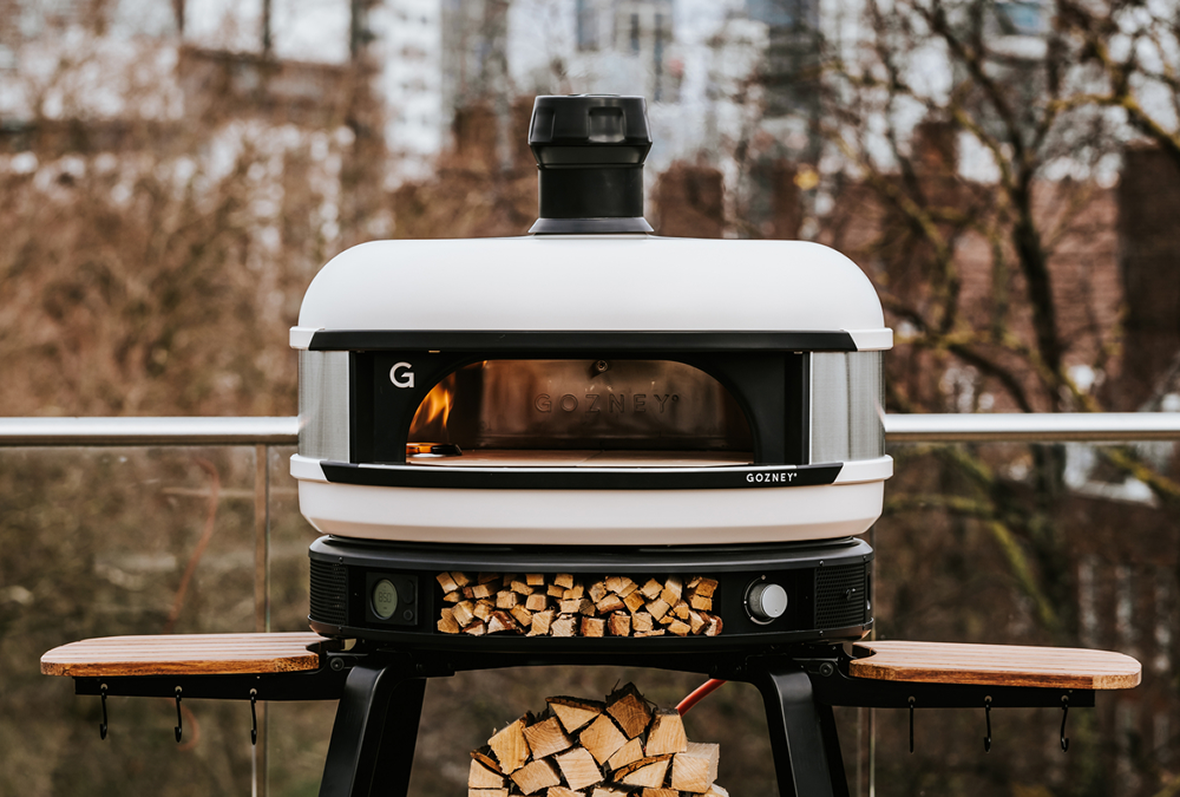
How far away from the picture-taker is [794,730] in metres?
2.05

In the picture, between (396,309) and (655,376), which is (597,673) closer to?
(655,376)

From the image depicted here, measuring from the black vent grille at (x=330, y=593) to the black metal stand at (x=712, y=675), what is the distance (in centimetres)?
9

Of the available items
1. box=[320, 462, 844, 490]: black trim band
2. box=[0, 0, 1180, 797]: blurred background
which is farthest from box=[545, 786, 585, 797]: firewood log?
box=[0, 0, 1180, 797]: blurred background

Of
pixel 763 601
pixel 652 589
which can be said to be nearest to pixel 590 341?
pixel 652 589

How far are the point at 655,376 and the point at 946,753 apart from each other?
8.94 feet

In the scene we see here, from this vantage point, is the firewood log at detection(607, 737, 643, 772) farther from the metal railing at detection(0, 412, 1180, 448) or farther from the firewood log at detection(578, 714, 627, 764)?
the metal railing at detection(0, 412, 1180, 448)

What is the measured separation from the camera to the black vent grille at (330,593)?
7.07ft

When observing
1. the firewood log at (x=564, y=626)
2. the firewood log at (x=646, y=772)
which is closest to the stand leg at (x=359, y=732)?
the firewood log at (x=564, y=626)

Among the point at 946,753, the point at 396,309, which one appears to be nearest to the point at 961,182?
the point at 946,753

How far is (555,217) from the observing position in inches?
92.9

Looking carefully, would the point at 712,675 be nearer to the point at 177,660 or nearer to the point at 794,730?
the point at 794,730

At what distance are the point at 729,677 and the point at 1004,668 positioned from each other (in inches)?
19.3

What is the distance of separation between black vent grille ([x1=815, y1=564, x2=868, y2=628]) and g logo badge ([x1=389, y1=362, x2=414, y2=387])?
0.80 metres

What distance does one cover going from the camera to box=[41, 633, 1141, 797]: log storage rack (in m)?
2.06
